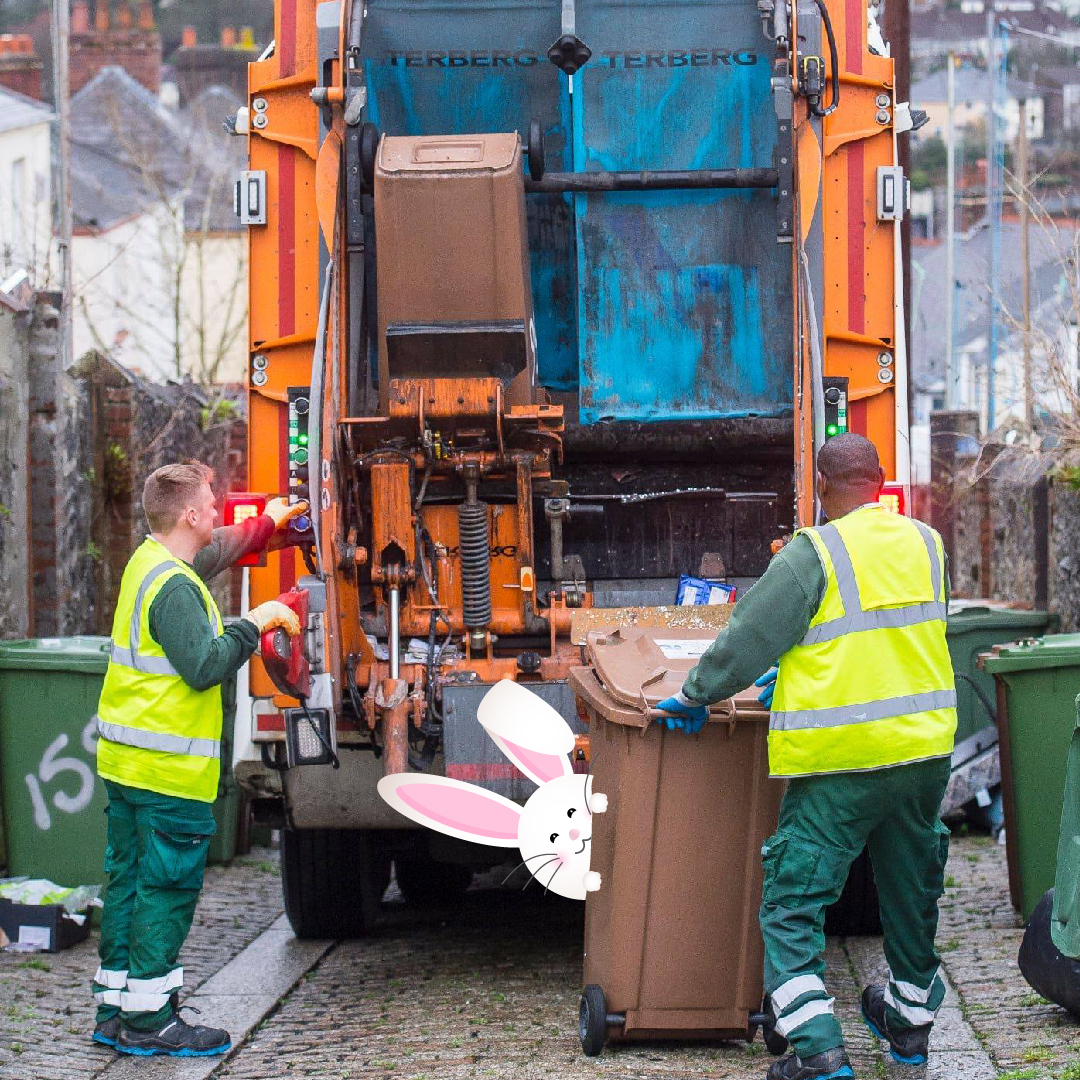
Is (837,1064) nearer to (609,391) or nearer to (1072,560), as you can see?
(609,391)

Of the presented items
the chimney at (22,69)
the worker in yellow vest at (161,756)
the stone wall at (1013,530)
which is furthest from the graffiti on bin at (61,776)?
the chimney at (22,69)

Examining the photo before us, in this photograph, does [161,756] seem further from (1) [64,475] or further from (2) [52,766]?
(1) [64,475]

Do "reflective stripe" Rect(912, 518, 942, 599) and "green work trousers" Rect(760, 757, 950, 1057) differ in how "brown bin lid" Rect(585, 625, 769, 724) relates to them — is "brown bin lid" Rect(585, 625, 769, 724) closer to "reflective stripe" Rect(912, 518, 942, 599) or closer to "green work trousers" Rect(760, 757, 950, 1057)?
"green work trousers" Rect(760, 757, 950, 1057)

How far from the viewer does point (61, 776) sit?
21.0 ft

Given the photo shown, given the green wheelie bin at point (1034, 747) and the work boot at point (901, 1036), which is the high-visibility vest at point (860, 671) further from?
the green wheelie bin at point (1034, 747)

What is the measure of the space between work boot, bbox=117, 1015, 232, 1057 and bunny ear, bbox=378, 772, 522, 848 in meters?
0.76

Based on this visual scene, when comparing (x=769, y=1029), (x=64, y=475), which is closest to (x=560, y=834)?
(x=769, y=1029)

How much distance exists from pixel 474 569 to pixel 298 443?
0.66 m

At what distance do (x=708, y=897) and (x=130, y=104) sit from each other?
92.8 feet

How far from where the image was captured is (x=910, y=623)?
13.5 feet

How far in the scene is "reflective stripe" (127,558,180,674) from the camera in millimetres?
4770

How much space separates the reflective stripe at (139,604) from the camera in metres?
4.77

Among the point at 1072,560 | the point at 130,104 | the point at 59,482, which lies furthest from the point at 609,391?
the point at 130,104

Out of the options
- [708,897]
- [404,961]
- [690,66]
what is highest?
[690,66]
